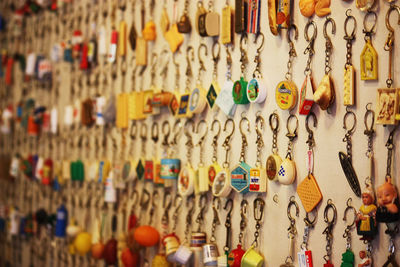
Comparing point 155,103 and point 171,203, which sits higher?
point 155,103

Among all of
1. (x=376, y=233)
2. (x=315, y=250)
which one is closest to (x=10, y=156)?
(x=315, y=250)

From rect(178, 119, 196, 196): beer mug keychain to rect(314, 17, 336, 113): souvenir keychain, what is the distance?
1.97 ft

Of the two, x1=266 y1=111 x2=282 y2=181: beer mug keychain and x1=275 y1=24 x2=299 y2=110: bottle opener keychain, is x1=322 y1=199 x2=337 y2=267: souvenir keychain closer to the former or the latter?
x1=266 y1=111 x2=282 y2=181: beer mug keychain

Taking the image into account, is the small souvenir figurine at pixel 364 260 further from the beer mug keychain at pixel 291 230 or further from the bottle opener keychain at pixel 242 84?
the bottle opener keychain at pixel 242 84

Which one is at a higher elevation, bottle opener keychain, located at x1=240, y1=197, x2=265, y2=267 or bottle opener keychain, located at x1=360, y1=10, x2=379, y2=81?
bottle opener keychain, located at x1=360, y1=10, x2=379, y2=81

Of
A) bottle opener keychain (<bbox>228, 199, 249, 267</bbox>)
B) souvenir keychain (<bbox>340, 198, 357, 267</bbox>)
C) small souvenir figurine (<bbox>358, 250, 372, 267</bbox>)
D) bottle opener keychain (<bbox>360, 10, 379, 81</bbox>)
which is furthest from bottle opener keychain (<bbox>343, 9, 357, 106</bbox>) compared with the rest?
bottle opener keychain (<bbox>228, 199, 249, 267</bbox>)

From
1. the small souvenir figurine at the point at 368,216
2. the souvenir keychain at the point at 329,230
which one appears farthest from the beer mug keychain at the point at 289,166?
the small souvenir figurine at the point at 368,216

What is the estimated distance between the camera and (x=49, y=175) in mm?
2699

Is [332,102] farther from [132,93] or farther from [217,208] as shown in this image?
[132,93]

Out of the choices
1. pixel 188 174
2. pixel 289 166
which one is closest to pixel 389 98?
pixel 289 166

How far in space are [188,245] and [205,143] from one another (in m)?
0.38

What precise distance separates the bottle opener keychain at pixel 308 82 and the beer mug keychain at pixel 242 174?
27 centimetres

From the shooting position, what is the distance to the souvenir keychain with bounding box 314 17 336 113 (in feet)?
4.65

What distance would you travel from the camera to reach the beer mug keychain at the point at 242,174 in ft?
5.38
